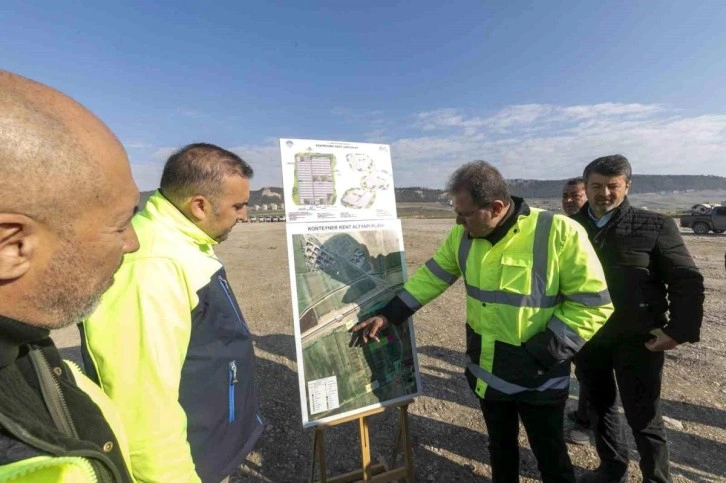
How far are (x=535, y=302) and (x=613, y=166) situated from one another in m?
1.38

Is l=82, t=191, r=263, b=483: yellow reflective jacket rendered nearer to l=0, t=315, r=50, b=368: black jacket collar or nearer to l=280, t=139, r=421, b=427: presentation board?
l=0, t=315, r=50, b=368: black jacket collar

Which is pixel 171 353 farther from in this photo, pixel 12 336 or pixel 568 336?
pixel 568 336

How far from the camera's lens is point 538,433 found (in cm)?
212

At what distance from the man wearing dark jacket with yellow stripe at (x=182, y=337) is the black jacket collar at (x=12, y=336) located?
431 millimetres

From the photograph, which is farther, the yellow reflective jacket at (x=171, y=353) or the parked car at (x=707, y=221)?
the parked car at (x=707, y=221)

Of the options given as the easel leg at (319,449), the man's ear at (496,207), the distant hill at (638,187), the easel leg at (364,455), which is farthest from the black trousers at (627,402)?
the distant hill at (638,187)

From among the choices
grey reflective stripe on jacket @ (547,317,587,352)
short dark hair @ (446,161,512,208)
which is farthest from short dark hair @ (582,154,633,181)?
grey reflective stripe on jacket @ (547,317,587,352)

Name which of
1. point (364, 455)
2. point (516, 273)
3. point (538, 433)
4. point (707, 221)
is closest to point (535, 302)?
point (516, 273)

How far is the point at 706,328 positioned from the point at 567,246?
5.85 metres

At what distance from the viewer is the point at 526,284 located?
2018 millimetres

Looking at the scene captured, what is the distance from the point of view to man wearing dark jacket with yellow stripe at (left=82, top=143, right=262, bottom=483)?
1.13 m

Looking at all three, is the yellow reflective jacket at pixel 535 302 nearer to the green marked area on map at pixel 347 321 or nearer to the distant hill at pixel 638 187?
the green marked area on map at pixel 347 321

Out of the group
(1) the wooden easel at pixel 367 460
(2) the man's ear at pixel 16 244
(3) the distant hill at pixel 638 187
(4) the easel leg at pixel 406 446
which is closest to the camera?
(2) the man's ear at pixel 16 244

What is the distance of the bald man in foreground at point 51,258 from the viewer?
637 mm
